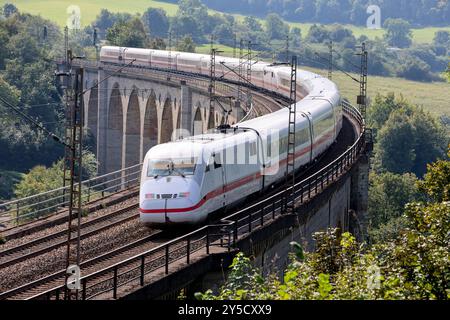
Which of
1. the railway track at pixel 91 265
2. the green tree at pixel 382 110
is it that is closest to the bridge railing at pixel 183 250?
the railway track at pixel 91 265

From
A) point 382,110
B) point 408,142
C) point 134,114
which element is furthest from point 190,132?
point 382,110

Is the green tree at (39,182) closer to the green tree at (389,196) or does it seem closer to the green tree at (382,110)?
the green tree at (389,196)

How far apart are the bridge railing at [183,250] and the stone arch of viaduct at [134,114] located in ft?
149

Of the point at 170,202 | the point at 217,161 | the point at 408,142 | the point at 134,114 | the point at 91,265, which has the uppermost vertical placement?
the point at 217,161

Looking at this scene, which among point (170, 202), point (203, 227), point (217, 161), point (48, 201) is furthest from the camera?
point (48, 201)

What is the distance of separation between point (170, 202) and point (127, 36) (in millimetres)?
129841

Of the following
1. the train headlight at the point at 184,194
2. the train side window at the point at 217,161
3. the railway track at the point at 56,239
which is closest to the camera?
the railway track at the point at 56,239

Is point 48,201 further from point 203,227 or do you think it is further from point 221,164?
point 203,227

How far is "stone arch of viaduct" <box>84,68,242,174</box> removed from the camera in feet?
277

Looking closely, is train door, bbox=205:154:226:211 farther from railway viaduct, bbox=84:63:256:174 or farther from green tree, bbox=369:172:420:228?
green tree, bbox=369:172:420:228

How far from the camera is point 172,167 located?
30719 millimetres

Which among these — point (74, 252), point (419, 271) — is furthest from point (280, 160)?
point (419, 271)

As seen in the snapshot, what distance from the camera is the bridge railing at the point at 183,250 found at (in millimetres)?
22703

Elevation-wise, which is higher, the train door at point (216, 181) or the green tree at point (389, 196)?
the train door at point (216, 181)
